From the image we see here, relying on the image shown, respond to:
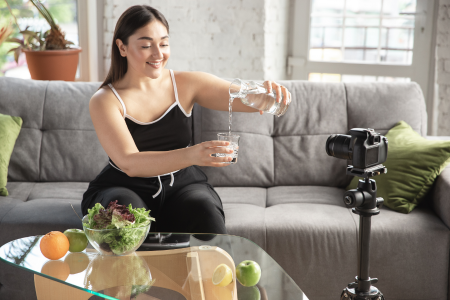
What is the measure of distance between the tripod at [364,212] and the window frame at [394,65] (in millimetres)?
2492

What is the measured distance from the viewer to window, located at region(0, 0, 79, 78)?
3445 mm

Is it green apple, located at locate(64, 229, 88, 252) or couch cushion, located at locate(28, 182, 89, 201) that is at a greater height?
green apple, located at locate(64, 229, 88, 252)

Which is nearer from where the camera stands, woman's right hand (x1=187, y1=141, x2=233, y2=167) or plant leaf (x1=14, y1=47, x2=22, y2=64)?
woman's right hand (x1=187, y1=141, x2=233, y2=167)

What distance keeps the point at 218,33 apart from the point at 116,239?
242 centimetres

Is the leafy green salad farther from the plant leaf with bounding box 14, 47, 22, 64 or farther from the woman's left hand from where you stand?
the plant leaf with bounding box 14, 47, 22, 64

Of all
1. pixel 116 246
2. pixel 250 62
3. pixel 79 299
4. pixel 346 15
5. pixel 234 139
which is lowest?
pixel 79 299

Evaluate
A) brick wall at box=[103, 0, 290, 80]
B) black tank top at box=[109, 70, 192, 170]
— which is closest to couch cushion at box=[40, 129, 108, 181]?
black tank top at box=[109, 70, 192, 170]

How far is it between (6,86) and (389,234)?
2.02 meters

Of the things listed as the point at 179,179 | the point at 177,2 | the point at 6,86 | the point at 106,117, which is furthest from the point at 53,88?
the point at 177,2

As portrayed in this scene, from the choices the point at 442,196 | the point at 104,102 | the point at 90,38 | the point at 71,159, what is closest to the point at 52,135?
the point at 71,159

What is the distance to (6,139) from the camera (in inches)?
89.7

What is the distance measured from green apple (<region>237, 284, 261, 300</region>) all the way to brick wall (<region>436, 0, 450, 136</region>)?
9.02ft

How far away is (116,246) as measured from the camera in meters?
1.30

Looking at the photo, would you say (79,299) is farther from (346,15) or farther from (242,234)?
(346,15)
